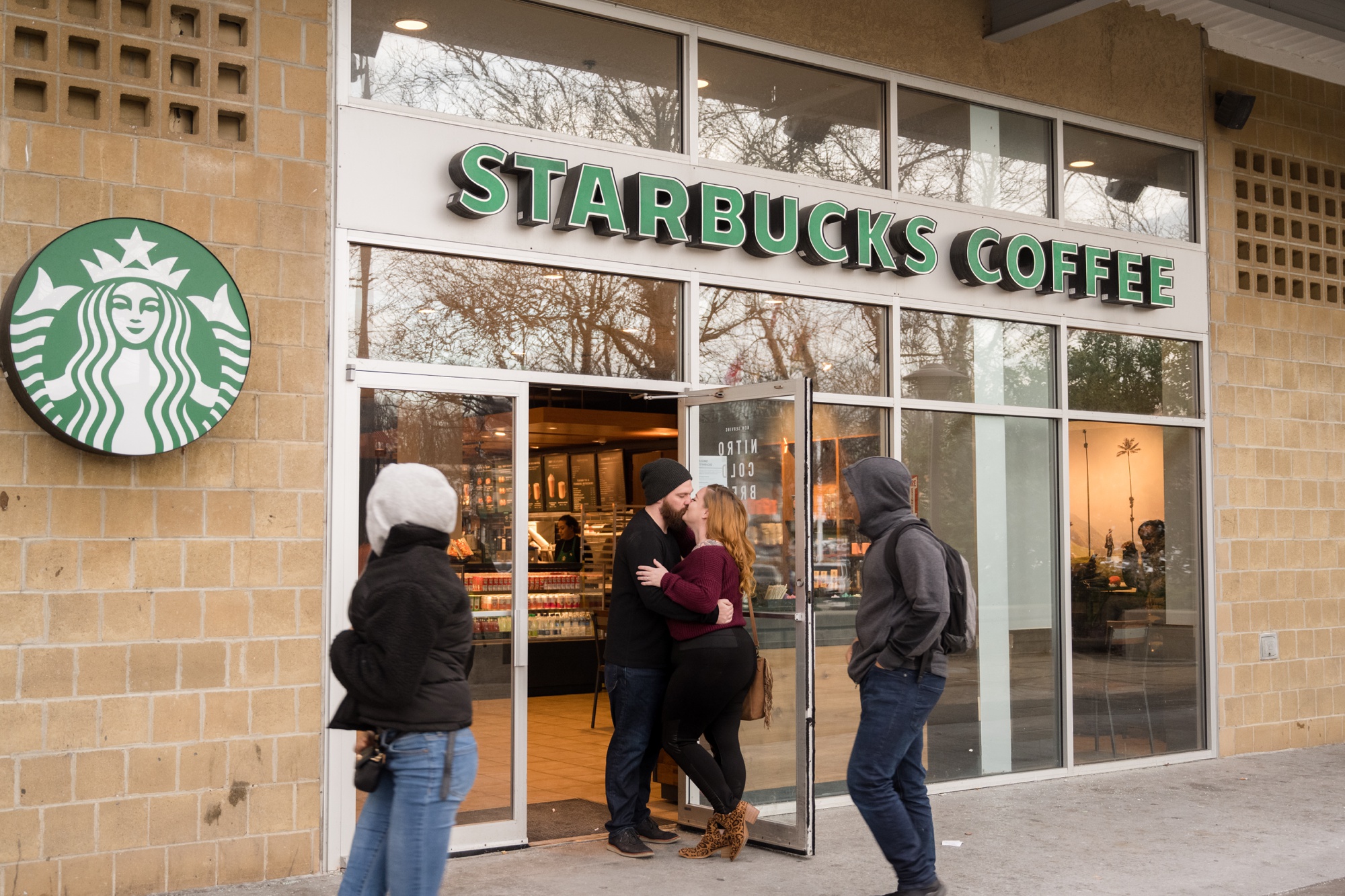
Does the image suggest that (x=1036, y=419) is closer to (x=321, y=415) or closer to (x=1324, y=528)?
(x=1324, y=528)

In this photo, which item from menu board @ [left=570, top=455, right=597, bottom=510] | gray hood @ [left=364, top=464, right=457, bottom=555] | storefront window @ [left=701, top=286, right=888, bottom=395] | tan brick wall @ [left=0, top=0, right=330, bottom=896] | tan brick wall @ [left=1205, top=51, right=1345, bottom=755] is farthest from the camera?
menu board @ [left=570, top=455, right=597, bottom=510]

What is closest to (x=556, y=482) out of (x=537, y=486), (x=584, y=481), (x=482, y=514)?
(x=537, y=486)

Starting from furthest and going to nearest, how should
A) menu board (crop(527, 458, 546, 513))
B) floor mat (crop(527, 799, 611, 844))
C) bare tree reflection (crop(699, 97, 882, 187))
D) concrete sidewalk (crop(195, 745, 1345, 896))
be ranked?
1. menu board (crop(527, 458, 546, 513))
2. bare tree reflection (crop(699, 97, 882, 187))
3. floor mat (crop(527, 799, 611, 844))
4. concrete sidewalk (crop(195, 745, 1345, 896))

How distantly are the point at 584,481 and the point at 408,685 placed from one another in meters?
11.9

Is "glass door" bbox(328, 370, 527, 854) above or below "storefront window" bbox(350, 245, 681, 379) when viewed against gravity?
below

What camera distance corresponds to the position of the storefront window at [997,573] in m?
7.92

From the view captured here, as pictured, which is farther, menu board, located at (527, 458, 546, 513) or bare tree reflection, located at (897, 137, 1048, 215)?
menu board, located at (527, 458, 546, 513)

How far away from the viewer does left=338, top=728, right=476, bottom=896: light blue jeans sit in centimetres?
350

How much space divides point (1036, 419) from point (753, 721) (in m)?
3.06

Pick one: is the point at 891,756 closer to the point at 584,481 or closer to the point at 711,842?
the point at 711,842

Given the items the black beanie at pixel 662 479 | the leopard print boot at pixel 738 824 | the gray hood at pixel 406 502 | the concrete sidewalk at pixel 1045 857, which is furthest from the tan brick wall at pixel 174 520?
the gray hood at pixel 406 502

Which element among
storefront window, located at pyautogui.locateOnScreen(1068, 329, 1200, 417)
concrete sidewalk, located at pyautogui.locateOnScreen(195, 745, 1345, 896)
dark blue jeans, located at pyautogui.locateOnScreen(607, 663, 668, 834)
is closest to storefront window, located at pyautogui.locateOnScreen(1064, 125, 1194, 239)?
storefront window, located at pyautogui.locateOnScreen(1068, 329, 1200, 417)

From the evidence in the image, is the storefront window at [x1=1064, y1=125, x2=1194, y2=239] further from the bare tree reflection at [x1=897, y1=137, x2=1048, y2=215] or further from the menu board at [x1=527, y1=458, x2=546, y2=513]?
the menu board at [x1=527, y1=458, x2=546, y2=513]

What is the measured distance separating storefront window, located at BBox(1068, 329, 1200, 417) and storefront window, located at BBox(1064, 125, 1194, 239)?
796 mm
